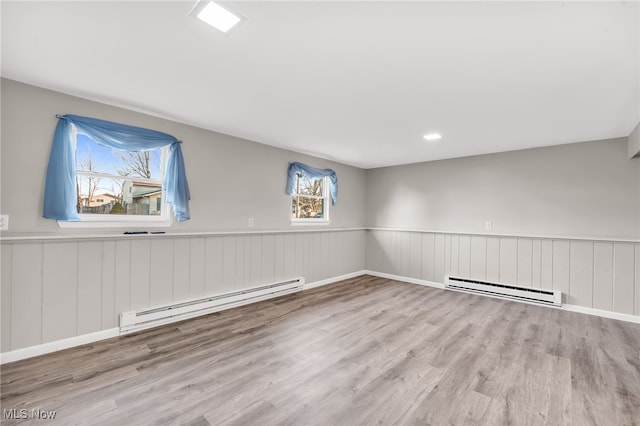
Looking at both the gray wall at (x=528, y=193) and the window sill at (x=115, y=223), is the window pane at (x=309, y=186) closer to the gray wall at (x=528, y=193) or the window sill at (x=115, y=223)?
the gray wall at (x=528, y=193)

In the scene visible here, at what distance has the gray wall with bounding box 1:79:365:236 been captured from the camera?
2389 millimetres

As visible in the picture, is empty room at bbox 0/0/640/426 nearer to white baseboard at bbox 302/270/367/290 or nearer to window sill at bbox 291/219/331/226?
white baseboard at bbox 302/270/367/290

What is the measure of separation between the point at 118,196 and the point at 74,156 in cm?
52

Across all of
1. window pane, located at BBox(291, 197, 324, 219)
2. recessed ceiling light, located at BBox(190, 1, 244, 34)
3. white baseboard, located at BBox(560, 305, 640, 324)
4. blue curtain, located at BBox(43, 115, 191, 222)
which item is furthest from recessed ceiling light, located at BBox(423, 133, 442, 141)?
blue curtain, located at BBox(43, 115, 191, 222)

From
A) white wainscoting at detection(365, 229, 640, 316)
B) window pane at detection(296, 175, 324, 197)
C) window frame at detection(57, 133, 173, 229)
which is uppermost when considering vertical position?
window pane at detection(296, 175, 324, 197)

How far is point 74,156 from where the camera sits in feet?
8.80

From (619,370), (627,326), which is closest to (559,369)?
(619,370)

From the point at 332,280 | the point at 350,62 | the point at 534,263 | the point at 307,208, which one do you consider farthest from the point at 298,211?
the point at 534,263

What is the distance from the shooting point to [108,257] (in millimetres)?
2809

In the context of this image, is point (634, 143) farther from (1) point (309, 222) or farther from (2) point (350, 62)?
(1) point (309, 222)

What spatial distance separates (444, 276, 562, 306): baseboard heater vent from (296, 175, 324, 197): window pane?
2806mm

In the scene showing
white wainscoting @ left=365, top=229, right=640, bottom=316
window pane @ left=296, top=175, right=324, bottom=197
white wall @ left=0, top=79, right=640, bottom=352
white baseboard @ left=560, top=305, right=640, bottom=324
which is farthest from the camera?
window pane @ left=296, top=175, right=324, bottom=197

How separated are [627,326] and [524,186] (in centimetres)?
209

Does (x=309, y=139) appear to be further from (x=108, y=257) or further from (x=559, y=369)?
(x=559, y=369)
